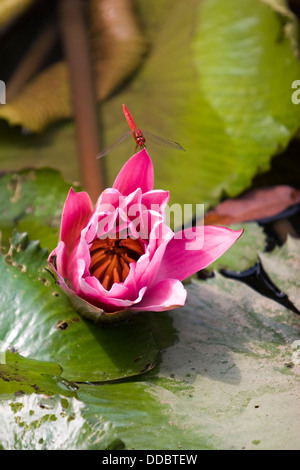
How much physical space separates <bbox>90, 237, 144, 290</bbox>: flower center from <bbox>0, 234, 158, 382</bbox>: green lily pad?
111 mm

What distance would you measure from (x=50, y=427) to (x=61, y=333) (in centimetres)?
19

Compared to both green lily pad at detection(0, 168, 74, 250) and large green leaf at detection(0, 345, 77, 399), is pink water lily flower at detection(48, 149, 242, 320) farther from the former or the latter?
green lily pad at detection(0, 168, 74, 250)

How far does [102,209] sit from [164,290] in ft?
0.64

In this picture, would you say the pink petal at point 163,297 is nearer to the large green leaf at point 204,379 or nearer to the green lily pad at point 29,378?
the large green leaf at point 204,379

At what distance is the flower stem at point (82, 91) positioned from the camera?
156cm

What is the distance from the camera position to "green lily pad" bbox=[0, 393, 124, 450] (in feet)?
2.58

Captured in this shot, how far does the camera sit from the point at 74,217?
929mm

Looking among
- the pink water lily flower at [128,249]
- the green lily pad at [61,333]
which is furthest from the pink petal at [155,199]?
the green lily pad at [61,333]

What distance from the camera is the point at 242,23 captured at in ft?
5.66

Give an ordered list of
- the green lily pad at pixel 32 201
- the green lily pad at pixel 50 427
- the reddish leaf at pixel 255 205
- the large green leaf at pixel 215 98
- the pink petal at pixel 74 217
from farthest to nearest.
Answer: the large green leaf at pixel 215 98
the reddish leaf at pixel 255 205
the green lily pad at pixel 32 201
the pink petal at pixel 74 217
the green lily pad at pixel 50 427

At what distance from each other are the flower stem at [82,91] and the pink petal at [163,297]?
0.58 m

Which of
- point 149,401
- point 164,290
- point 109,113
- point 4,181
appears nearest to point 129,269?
point 164,290

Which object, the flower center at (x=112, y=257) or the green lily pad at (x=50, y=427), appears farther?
the flower center at (x=112, y=257)

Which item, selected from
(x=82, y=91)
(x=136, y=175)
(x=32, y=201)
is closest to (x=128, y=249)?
(x=136, y=175)
